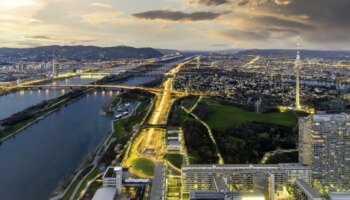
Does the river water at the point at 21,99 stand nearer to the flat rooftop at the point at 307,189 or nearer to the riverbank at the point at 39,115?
the riverbank at the point at 39,115

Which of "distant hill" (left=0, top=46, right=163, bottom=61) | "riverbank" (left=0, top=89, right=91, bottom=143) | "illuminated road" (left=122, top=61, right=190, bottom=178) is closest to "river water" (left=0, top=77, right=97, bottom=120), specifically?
"riverbank" (left=0, top=89, right=91, bottom=143)

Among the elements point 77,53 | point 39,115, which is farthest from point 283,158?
point 77,53

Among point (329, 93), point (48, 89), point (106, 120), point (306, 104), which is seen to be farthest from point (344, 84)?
point (48, 89)

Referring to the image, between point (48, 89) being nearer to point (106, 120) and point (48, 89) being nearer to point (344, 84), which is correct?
point (106, 120)

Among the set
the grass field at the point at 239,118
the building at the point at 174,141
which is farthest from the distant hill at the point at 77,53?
the building at the point at 174,141

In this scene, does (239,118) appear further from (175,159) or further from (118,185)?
(118,185)
